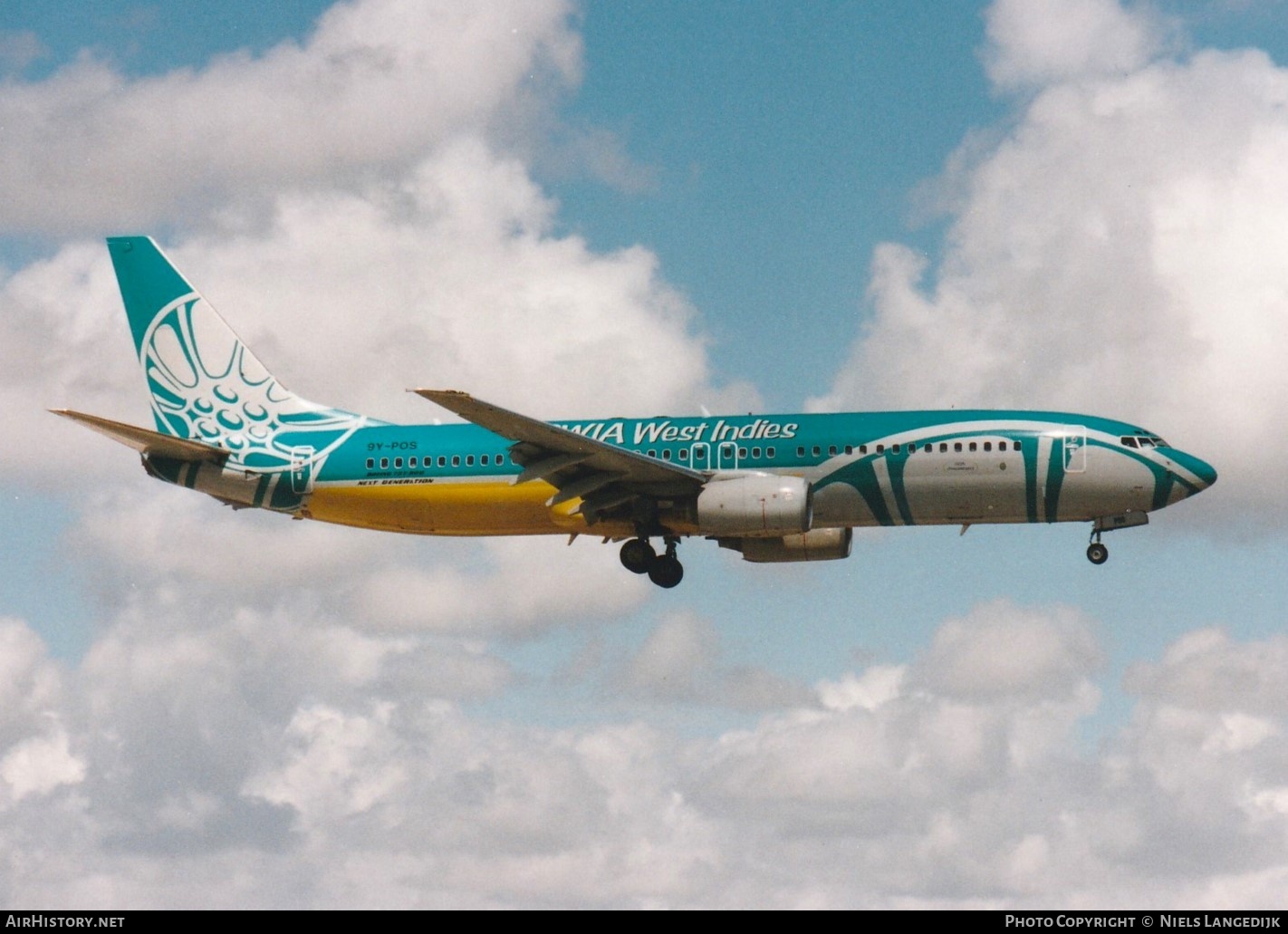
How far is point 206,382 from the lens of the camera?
55.2 metres

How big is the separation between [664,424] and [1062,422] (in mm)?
11261

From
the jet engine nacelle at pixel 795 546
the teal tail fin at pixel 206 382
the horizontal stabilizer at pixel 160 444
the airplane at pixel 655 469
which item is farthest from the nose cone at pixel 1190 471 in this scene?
the horizontal stabilizer at pixel 160 444

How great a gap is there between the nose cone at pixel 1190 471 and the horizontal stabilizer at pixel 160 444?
1095 inches

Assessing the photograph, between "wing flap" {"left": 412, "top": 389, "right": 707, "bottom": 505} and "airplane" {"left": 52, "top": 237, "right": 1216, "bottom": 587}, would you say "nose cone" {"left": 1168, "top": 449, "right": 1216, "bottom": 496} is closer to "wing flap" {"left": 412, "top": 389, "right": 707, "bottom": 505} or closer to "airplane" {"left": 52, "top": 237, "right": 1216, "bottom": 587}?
"airplane" {"left": 52, "top": 237, "right": 1216, "bottom": 587}

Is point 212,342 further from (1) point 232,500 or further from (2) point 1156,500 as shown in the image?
(2) point 1156,500

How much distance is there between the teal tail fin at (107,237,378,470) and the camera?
52531mm

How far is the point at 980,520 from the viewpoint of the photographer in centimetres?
4772

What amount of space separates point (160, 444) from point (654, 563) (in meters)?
15.2

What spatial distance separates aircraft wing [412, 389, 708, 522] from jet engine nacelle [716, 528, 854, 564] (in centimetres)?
451

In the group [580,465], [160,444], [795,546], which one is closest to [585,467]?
[580,465]

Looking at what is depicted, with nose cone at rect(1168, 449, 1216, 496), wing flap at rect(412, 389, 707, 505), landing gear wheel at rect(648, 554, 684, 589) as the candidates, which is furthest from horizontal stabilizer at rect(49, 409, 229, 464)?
nose cone at rect(1168, 449, 1216, 496)

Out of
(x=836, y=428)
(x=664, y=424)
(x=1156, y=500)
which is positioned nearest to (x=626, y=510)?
(x=664, y=424)

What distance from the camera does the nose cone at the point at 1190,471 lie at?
47000mm

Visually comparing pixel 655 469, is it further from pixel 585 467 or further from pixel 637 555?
pixel 637 555
